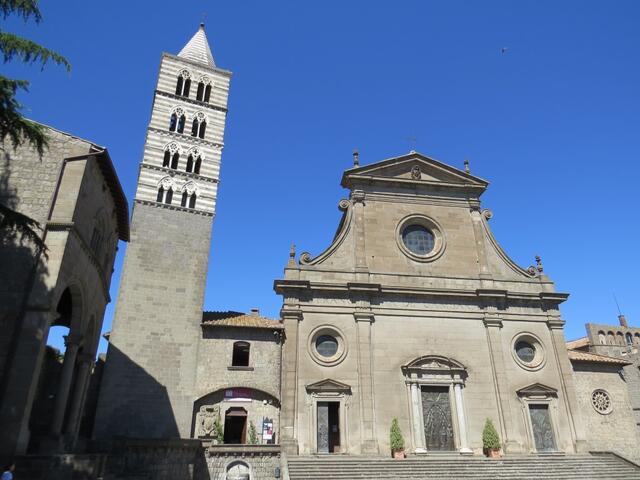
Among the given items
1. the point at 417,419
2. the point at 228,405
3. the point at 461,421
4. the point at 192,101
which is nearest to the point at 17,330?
the point at 228,405

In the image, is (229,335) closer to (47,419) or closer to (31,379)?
(47,419)

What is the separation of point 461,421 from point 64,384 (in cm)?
1715

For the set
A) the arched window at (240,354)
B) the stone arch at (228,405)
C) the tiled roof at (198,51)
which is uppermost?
the tiled roof at (198,51)

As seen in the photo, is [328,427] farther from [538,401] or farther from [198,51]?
[198,51]

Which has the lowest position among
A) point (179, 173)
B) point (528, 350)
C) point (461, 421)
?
point (461, 421)

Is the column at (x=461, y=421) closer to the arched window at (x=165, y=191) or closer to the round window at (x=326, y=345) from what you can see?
the round window at (x=326, y=345)

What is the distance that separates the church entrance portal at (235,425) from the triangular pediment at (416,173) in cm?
1360

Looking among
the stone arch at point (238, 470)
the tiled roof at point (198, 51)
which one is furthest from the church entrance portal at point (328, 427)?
the tiled roof at point (198, 51)

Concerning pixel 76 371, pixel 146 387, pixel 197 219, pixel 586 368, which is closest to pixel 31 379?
pixel 76 371

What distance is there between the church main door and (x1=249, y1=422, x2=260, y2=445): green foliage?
26.0 ft

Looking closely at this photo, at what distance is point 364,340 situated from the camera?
899 inches

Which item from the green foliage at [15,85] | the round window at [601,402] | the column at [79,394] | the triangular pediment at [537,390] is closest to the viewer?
the green foliage at [15,85]

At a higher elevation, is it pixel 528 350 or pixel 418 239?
pixel 418 239

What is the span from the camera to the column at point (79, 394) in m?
17.9
